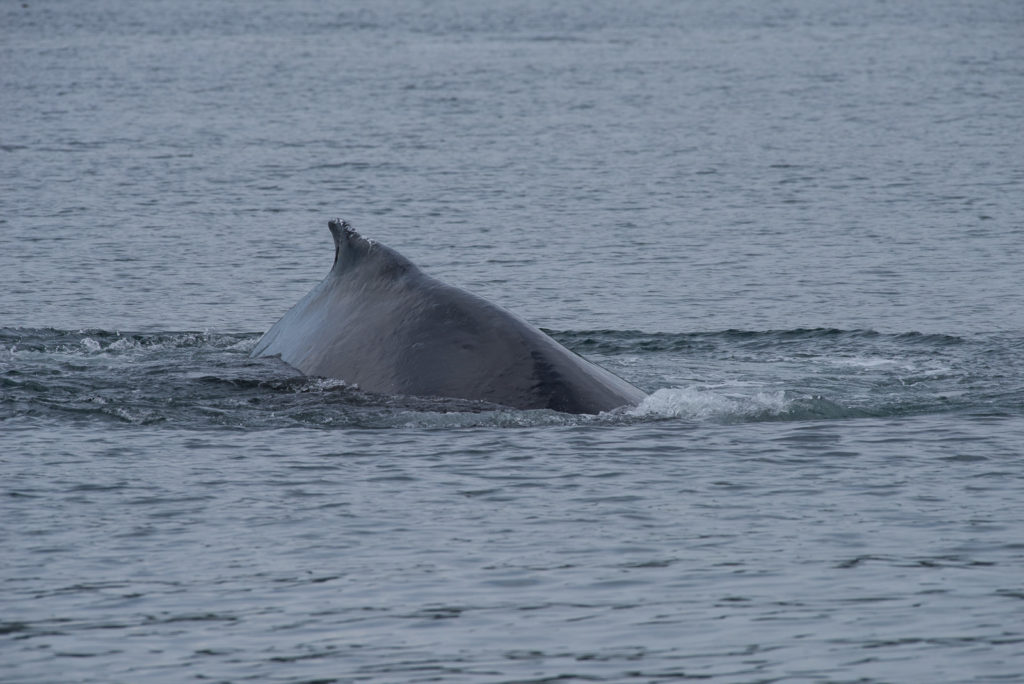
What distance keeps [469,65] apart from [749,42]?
52.6 feet

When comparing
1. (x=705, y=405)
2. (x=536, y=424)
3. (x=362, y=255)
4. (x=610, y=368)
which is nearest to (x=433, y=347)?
(x=536, y=424)

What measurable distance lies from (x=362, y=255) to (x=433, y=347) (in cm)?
135

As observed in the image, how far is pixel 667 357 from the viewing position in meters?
16.5

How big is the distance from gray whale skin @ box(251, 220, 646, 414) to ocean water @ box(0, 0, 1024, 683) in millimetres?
179

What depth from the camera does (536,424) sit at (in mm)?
12680

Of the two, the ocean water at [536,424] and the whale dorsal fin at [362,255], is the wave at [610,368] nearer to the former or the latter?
the ocean water at [536,424]

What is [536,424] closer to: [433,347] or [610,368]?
[433,347]

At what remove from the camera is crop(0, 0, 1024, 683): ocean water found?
29.9 ft

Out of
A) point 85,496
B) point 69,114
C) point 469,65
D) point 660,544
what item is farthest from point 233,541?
point 469,65

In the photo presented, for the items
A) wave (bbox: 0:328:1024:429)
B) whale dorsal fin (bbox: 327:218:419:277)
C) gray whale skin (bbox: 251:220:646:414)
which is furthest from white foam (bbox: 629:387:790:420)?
whale dorsal fin (bbox: 327:218:419:277)

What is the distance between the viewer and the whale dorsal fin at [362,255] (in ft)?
43.9

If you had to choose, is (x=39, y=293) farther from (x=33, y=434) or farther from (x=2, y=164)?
(x=2, y=164)

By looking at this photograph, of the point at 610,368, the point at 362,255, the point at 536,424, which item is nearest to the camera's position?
the point at 536,424

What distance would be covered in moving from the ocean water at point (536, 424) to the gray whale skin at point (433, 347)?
179 mm
